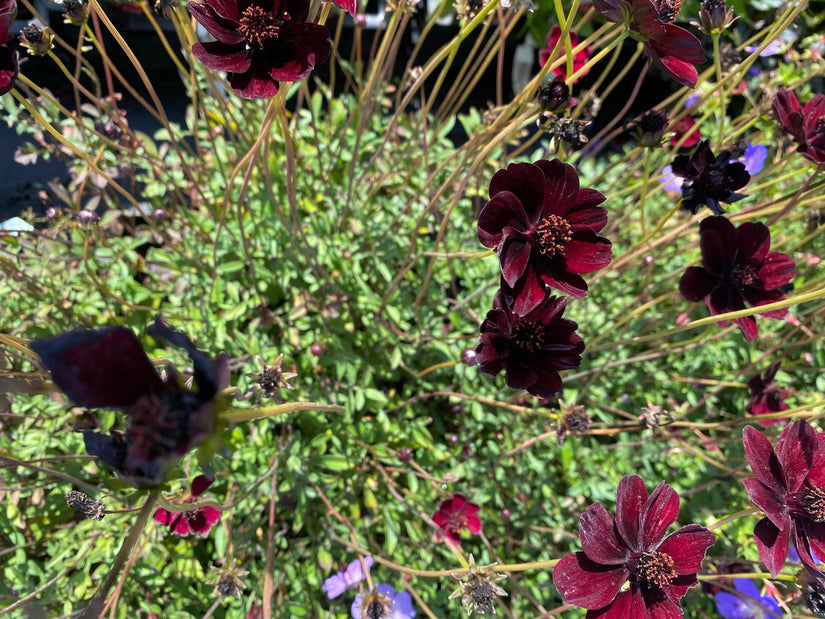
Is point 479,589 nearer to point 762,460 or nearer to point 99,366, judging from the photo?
point 762,460

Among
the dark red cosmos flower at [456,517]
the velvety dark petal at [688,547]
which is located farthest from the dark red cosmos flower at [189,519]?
the velvety dark petal at [688,547]

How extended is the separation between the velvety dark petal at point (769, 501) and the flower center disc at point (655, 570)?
15cm

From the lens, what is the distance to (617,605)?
0.79 metres

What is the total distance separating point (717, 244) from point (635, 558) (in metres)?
0.62

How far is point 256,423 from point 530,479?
2.66 ft

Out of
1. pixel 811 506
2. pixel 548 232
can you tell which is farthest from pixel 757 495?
pixel 548 232

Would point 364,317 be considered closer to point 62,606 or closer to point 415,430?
point 415,430

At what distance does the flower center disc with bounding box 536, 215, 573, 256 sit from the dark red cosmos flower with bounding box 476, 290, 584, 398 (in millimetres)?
80

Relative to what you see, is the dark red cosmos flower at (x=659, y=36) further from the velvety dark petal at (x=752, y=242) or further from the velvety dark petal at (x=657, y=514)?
the velvety dark petal at (x=657, y=514)

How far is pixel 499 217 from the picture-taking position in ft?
2.66

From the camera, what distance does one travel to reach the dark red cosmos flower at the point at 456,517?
1.31 meters

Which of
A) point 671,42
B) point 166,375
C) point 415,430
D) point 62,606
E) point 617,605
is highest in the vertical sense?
point 671,42

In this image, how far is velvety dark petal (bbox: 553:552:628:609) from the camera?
747 millimetres

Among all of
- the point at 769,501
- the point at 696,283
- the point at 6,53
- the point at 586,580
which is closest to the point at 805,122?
the point at 696,283
